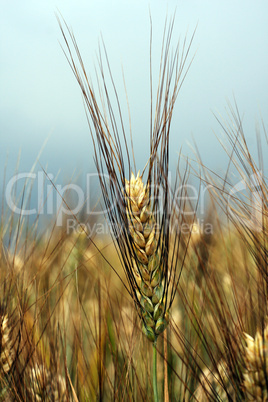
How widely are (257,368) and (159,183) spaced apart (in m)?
0.46

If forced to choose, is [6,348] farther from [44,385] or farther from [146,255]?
[146,255]

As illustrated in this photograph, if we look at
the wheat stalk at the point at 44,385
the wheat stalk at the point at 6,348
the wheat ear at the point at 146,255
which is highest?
the wheat ear at the point at 146,255

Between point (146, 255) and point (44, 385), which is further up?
point (146, 255)

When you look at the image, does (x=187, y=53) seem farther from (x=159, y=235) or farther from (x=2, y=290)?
(x=2, y=290)

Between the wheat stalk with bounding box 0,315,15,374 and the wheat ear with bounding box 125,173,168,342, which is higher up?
the wheat ear with bounding box 125,173,168,342

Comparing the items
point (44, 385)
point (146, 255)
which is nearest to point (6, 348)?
point (44, 385)

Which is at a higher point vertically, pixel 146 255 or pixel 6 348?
pixel 146 255

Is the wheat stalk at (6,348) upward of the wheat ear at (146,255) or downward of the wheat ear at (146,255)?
downward

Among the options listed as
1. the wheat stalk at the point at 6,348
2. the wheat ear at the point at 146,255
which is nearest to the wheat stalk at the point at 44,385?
the wheat stalk at the point at 6,348

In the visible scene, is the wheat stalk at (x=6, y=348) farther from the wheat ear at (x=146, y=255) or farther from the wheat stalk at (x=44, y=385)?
the wheat ear at (x=146, y=255)

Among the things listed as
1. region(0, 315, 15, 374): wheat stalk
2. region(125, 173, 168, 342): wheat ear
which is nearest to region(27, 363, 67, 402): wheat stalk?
region(0, 315, 15, 374): wheat stalk

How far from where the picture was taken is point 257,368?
858 millimetres

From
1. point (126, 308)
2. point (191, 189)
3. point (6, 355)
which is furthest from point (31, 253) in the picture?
point (191, 189)

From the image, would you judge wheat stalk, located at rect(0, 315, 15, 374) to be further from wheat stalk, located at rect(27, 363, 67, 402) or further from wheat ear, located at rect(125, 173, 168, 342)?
wheat ear, located at rect(125, 173, 168, 342)
